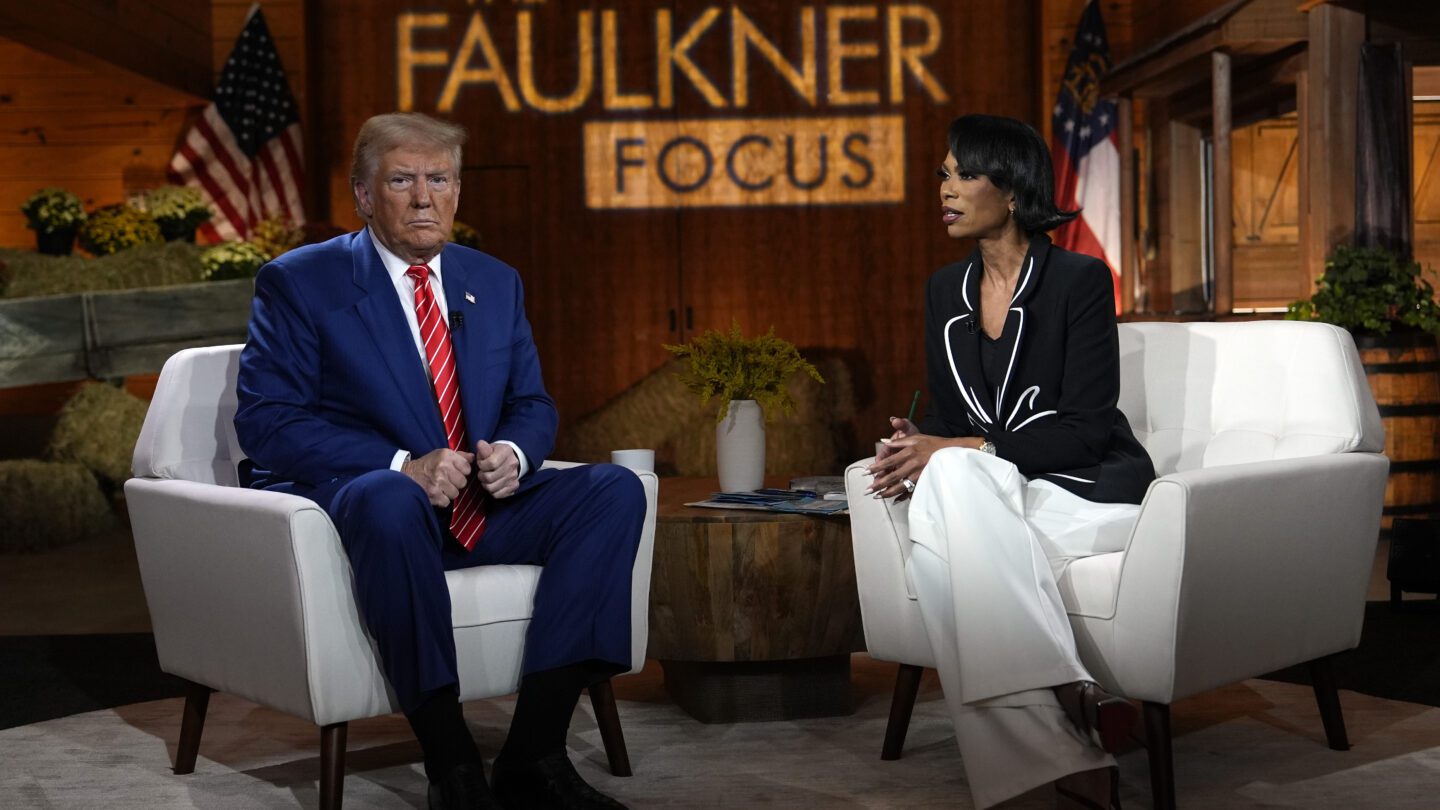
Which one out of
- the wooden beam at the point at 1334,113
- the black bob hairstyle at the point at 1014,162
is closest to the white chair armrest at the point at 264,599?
the black bob hairstyle at the point at 1014,162

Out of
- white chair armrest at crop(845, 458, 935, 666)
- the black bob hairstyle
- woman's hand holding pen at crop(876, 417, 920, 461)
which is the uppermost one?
the black bob hairstyle

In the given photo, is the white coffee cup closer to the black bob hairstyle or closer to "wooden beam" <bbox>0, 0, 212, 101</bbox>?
the black bob hairstyle

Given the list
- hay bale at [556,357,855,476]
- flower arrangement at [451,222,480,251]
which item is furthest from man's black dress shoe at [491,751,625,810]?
flower arrangement at [451,222,480,251]

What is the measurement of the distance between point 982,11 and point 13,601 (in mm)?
6099

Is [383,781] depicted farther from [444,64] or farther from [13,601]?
[444,64]

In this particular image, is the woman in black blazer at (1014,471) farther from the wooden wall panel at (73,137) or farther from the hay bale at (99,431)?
the wooden wall panel at (73,137)

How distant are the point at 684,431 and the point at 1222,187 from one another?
284 centimetres

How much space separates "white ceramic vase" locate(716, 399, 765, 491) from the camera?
3.50 m

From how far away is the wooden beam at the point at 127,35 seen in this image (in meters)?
6.20

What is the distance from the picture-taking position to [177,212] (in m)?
6.66

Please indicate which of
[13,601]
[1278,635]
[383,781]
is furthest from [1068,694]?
[13,601]

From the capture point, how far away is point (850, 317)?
877 centimetres

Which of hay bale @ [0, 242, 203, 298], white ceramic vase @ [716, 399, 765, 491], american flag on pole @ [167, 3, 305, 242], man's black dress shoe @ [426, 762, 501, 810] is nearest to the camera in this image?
man's black dress shoe @ [426, 762, 501, 810]

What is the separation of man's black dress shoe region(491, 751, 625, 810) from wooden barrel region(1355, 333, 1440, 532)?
4.21 meters
